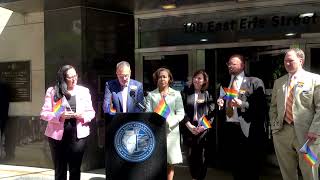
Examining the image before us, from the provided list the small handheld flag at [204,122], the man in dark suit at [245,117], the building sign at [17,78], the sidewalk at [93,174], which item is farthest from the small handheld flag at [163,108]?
the building sign at [17,78]

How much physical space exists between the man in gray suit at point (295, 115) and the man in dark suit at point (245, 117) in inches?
17.9

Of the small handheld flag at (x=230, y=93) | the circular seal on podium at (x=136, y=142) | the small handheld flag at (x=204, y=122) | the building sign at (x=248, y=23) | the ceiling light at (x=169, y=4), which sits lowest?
the circular seal on podium at (x=136, y=142)

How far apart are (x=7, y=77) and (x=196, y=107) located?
5.35 m

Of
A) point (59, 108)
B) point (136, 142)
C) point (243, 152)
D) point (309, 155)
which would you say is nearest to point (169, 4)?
point (59, 108)

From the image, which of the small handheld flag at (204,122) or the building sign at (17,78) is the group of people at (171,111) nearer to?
the small handheld flag at (204,122)

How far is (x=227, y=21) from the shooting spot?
361 inches

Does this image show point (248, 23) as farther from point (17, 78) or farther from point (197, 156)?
point (17, 78)

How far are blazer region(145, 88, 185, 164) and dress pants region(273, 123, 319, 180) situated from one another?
143cm

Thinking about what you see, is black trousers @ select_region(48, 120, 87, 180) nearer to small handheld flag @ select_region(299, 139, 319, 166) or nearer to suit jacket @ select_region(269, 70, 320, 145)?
suit jacket @ select_region(269, 70, 320, 145)

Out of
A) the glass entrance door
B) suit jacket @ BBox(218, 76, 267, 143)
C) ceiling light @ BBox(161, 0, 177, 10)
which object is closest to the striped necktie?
suit jacket @ BBox(218, 76, 267, 143)

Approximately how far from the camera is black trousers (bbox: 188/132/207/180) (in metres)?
7.11

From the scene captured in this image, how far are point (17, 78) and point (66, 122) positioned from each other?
451 cm

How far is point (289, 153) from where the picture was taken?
591cm

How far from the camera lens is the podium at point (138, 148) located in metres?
6.09
